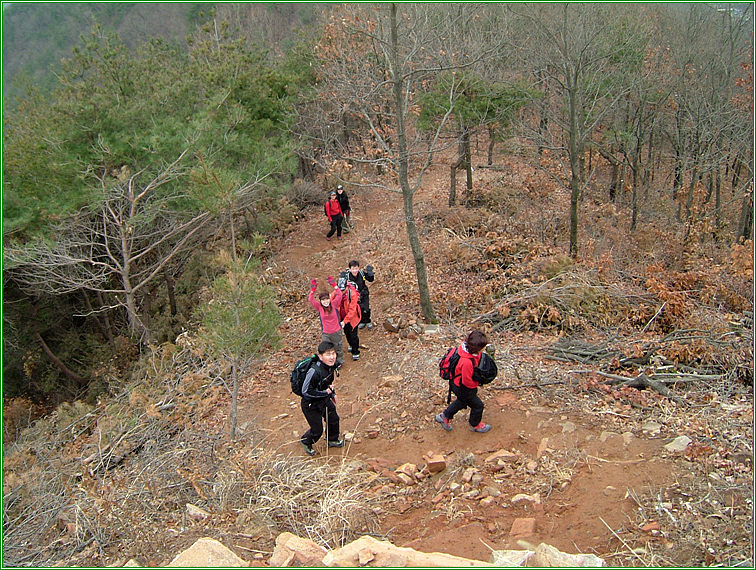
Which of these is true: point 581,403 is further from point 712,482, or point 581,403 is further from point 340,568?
point 340,568

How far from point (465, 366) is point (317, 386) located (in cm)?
173

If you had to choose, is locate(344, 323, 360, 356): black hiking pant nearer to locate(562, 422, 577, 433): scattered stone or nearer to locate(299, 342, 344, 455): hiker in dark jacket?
locate(299, 342, 344, 455): hiker in dark jacket

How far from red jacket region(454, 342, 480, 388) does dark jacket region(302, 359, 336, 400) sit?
148 centimetres

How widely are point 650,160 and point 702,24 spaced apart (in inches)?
162

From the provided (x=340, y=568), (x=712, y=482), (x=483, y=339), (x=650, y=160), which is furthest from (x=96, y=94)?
(x=650, y=160)

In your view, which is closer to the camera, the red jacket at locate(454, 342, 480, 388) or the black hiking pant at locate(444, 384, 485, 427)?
the red jacket at locate(454, 342, 480, 388)

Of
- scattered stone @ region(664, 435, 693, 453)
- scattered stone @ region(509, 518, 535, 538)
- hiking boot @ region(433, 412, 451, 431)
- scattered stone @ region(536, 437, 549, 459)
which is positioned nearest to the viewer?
scattered stone @ region(509, 518, 535, 538)

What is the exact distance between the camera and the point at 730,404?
6.28 meters

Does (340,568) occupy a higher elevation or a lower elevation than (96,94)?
lower

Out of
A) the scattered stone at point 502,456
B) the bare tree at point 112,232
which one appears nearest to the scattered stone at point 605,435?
the scattered stone at point 502,456

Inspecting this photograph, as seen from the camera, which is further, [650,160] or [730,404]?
[650,160]

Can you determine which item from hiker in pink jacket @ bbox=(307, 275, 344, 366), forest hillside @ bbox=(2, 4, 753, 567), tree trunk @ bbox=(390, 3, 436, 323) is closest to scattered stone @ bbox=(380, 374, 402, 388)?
forest hillside @ bbox=(2, 4, 753, 567)

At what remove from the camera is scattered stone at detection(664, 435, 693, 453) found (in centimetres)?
547

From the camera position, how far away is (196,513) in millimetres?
5391
